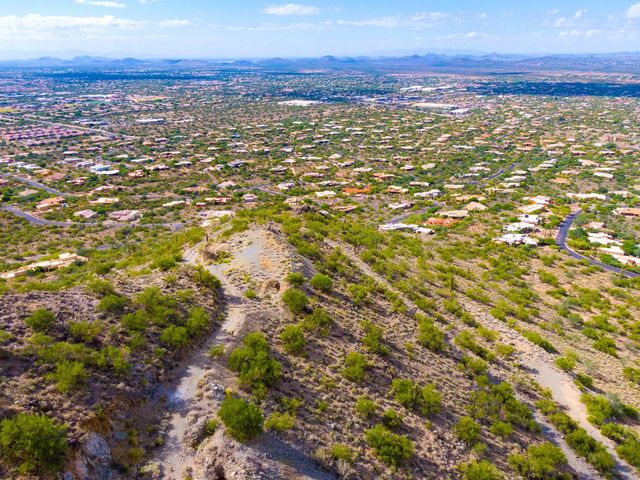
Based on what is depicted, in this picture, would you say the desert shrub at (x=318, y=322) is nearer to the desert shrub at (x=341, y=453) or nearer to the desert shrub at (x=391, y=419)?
the desert shrub at (x=391, y=419)

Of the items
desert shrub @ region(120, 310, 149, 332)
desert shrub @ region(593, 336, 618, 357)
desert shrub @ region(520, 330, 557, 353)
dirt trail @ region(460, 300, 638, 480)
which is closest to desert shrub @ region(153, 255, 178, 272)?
desert shrub @ region(120, 310, 149, 332)

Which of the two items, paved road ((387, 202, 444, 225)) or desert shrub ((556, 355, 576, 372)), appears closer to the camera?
desert shrub ((556, 355, 576, 372))

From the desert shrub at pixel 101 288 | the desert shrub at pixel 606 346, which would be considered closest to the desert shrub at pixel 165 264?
the desert shrub at pixel 101 288

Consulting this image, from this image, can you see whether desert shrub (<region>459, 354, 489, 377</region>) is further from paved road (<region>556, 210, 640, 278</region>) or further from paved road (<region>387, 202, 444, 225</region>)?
paved road (<region>387, 202, 444, 225</region>)

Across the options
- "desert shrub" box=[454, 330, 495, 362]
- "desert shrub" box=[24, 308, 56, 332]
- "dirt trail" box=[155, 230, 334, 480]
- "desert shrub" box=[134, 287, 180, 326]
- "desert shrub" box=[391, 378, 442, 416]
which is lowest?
"desert shrub" box=[454, 330, 495, 362]

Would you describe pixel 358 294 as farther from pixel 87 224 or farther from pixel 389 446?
pixel 87 224

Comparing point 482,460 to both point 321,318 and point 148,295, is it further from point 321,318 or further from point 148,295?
point 148,295

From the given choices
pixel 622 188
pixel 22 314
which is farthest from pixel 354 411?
pixel 622 188

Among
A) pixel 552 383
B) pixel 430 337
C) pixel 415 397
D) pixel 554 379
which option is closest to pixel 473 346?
pixel 430 337
